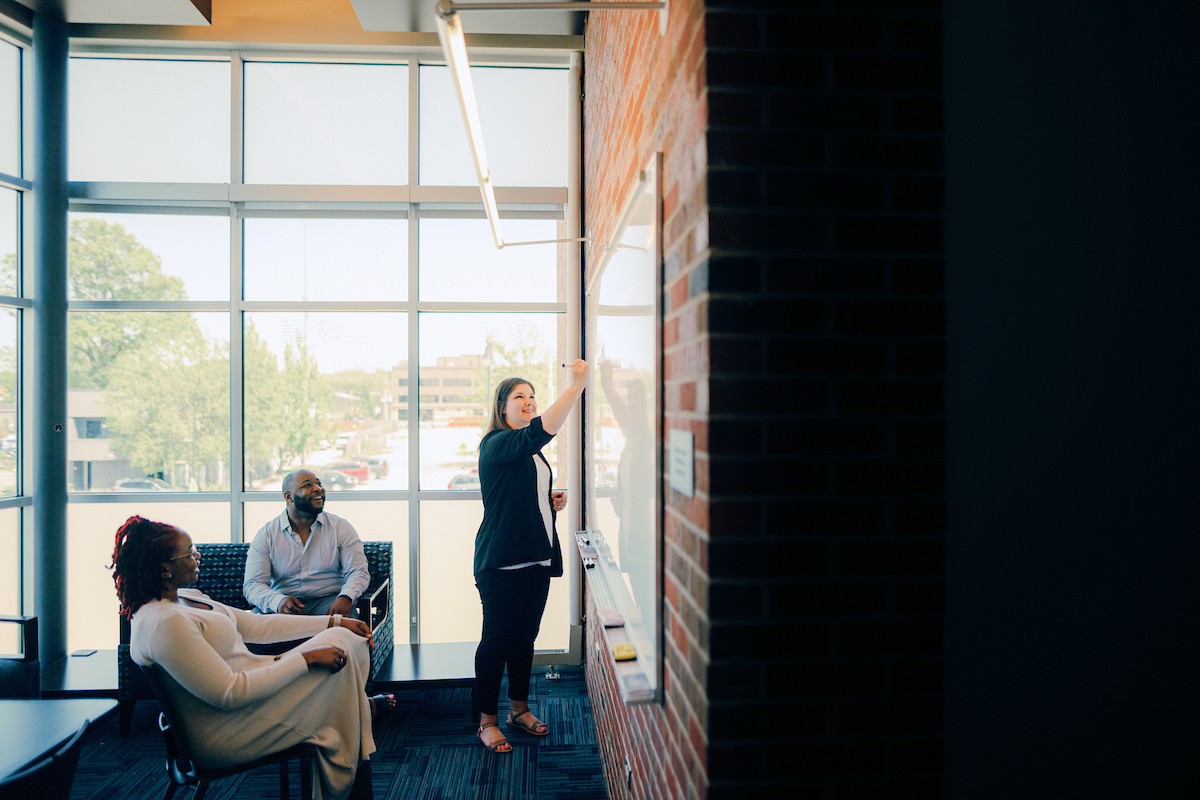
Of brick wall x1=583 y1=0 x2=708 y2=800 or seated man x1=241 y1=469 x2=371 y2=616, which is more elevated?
brick wall x1=583 y1=0 x2=708 y2=800

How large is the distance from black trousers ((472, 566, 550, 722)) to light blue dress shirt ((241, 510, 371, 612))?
2.35 feet

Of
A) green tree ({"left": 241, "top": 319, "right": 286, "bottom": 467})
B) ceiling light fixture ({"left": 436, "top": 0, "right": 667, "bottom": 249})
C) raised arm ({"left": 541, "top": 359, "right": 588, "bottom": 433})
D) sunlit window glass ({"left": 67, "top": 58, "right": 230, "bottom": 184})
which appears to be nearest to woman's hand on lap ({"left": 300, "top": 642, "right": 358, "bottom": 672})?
raised arm ({"left": 541, "top": 359, "right": 588, "bottom": 433})

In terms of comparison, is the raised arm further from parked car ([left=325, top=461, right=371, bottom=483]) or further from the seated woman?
parked car ([left=325, top=461, right=371, bottom=483])

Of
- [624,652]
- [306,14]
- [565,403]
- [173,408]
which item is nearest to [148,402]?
[173,408]

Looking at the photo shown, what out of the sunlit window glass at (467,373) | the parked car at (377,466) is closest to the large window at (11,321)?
the parked car at (377,466)

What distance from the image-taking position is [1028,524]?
3.38ft

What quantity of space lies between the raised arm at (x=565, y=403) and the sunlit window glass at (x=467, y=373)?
1475 millimetres

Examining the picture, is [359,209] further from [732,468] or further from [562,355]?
[732,468]

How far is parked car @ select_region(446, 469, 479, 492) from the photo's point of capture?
12.3 ft

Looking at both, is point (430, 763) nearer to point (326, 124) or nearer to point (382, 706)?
point (382, 706)

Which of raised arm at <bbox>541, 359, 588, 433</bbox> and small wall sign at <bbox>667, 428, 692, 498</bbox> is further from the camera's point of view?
raised arm at <bbox>541, 359, 588, 433</bbox>

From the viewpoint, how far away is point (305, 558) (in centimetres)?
292

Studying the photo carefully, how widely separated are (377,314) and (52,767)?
2719mm

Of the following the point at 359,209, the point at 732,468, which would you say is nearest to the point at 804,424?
the point at 732,468
